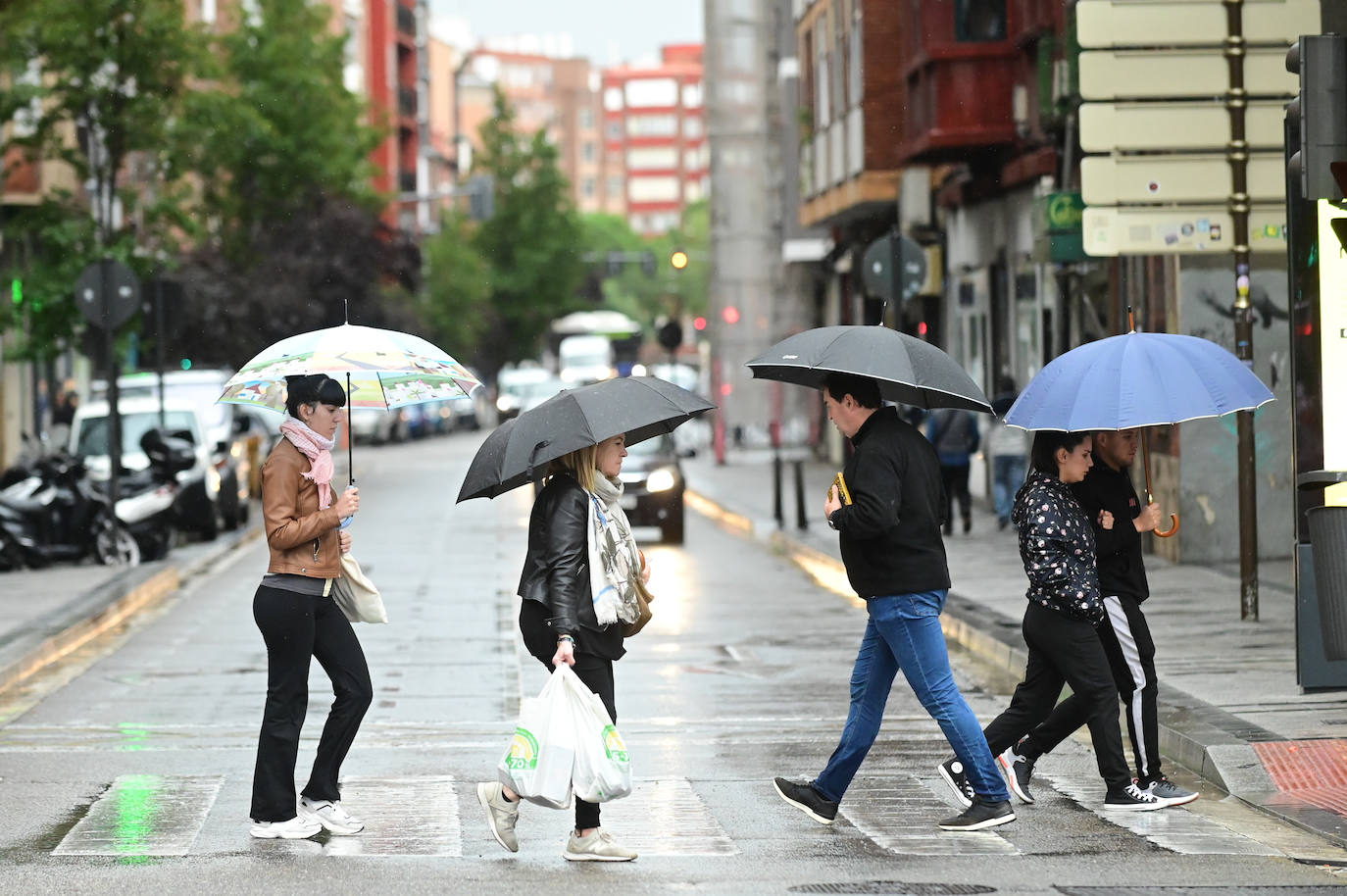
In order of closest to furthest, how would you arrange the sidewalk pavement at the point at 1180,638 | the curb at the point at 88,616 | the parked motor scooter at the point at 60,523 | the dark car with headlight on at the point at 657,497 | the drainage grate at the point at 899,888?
the drainage grate at the point at 899,888, the sidewalk pavement at the point at 1180,638, the curb at the point at 88,616, the parked motor scooter at the point at 60,523, the dark car with headlight on at the point at 657,497

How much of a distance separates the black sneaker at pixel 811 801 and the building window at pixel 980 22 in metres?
18.7

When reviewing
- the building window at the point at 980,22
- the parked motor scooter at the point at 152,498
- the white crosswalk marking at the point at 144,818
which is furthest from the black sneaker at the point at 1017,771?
the building window at the point at 980,22

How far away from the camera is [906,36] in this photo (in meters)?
28.0

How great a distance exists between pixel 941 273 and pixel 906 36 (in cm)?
605

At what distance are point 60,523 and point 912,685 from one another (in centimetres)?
1538

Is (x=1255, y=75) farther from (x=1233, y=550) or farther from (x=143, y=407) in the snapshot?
(x=143, y=407)

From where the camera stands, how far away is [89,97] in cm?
3184

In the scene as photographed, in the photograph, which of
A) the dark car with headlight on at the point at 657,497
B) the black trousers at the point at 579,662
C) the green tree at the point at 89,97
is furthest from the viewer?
the green tree at the point at 89,97

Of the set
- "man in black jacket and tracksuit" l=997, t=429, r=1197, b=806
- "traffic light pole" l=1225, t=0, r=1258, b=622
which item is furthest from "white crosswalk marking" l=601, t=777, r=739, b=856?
"traffic light pole" l=1225, t=0, r=1258, b=622

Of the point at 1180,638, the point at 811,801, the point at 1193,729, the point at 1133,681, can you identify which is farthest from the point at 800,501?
the point at 811,801

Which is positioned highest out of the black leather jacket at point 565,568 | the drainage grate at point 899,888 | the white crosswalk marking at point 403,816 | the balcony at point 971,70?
the balcony at point 971,70

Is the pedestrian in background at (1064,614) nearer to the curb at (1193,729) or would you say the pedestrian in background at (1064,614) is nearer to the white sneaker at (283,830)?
the curb at (1193,729)

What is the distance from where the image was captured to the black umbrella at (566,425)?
7750mm

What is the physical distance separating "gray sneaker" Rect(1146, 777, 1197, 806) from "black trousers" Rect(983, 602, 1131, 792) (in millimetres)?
135
